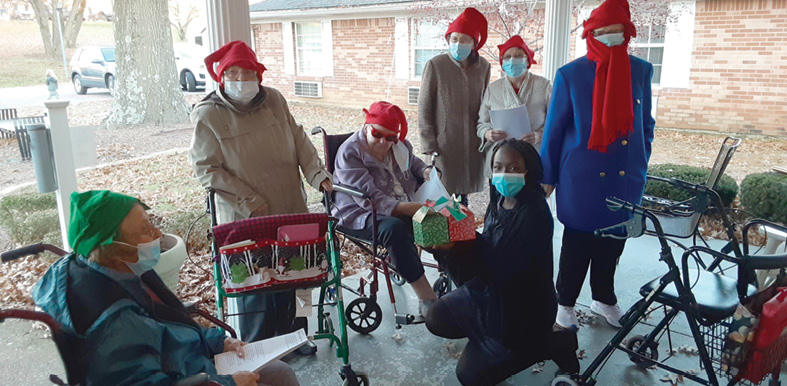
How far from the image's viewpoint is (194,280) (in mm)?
4195

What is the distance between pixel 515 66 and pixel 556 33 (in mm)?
1607

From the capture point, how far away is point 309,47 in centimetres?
1145

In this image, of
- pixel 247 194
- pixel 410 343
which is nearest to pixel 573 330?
pixel 410 343

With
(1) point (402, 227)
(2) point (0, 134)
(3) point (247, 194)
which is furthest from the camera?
(2) point (0, 134)

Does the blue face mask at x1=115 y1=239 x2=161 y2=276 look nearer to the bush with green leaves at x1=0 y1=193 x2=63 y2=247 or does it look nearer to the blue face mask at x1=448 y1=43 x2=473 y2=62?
the blue face mask at x1=448 y1=43 x2=473 y2=62

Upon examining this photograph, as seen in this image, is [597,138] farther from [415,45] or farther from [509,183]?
[415,45]

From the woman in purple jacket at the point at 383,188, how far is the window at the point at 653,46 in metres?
6.28

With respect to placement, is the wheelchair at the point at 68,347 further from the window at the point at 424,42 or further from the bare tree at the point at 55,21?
the window at the point at 424,42

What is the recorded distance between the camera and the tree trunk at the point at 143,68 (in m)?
6.69

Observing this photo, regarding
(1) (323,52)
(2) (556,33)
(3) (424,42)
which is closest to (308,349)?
(2) (556,33)

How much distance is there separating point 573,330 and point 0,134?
411cm

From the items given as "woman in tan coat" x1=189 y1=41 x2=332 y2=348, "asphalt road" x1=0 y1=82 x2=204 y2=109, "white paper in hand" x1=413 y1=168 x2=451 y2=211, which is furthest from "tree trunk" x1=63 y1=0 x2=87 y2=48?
"white paper in hand" x1=413 y1=168 x2=451 y2=211

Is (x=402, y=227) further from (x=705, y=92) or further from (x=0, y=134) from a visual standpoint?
(x=705, y=92)

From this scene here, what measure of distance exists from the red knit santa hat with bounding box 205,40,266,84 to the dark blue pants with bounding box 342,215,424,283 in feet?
3.26
